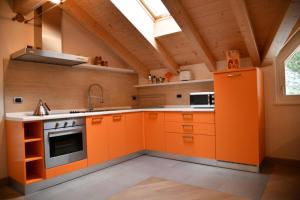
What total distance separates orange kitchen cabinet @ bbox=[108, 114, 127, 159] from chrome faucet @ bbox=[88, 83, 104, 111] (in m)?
0.68

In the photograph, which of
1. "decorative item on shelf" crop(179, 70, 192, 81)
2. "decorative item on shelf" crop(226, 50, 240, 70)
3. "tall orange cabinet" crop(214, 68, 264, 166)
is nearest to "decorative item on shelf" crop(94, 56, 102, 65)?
"decorative item on shelf" crop(179, 70, 192, 81)

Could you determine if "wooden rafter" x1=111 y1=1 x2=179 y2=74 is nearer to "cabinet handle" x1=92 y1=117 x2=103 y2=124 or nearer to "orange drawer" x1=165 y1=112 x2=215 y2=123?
"orange drawer" x1=165 y1=112 x2=215 y2=123

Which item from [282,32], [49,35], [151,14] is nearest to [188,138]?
[282,32]

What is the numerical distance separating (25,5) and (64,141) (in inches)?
71.1

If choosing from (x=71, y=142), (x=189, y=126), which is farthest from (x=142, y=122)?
(x=71, y=142)

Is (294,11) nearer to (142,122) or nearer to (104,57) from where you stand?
(142,122)

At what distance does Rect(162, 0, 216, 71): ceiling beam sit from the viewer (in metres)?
2.62

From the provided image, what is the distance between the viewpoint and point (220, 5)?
266 cm

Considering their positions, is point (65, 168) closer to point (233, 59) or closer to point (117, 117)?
point (117, 117)

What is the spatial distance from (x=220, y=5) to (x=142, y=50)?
1.77 metres

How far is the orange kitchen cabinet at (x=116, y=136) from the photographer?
3.26 meters

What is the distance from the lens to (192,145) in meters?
3.33

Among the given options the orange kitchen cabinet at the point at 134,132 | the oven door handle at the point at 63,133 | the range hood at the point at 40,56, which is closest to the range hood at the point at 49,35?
the range hood at the point at 40,56

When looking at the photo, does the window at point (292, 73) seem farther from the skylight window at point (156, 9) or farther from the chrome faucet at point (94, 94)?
the chrome faucet at point (94, 94)
